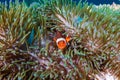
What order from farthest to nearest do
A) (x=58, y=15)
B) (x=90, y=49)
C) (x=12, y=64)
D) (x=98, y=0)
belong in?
1. (x=98, y=0)
2. (x=58, y=15)
3. (x=90, y=49)
4. (x=12, y=64)

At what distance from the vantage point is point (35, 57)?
2016 millimetres

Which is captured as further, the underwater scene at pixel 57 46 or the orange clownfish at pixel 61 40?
the orange clownfish at pixel 61 40

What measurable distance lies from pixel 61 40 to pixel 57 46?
0.21ft

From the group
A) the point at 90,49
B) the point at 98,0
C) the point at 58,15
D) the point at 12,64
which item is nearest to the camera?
the point at 12,64

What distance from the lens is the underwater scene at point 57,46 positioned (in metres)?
1.94

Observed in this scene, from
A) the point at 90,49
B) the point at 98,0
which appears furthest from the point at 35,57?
the point at 98,0

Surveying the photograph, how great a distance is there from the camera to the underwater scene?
1939 mm

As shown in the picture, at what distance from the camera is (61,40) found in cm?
209

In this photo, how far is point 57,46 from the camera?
6.89 feet

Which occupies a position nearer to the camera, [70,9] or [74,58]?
[74,58]

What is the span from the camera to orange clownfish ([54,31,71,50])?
2.06m

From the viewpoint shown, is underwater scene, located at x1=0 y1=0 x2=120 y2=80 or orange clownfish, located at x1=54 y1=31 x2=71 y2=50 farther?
orange clownfish, located at x1=54 y1=31 x2=71 y2=50

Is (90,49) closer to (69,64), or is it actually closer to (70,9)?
(69,64)

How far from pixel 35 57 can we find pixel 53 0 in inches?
26.5
